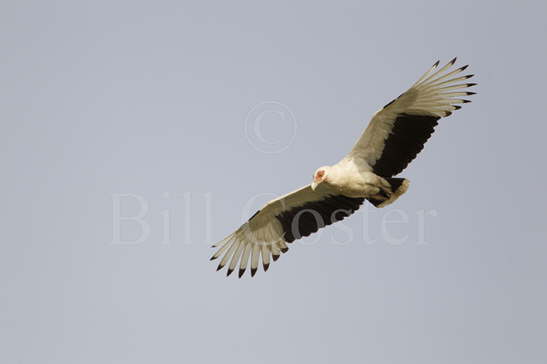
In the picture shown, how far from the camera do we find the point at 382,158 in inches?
462

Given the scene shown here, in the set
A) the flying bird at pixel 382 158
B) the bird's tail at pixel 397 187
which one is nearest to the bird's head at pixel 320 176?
the flying bird at pixel 382 158

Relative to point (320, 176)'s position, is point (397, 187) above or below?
below

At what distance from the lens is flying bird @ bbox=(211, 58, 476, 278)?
37.3 ft

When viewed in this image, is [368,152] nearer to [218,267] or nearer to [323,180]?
[323,180]

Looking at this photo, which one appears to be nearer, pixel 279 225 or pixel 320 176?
pixel 320 176

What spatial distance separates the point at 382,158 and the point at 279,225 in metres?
2.34

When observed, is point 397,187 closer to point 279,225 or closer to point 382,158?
point 382,158

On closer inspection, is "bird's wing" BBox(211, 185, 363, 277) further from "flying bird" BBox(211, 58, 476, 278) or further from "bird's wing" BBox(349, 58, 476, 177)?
"bird's wing" BBox(349, 58, 476, 177)

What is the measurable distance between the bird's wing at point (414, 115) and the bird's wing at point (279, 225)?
54.2 inches

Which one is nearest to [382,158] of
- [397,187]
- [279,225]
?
[397,187]

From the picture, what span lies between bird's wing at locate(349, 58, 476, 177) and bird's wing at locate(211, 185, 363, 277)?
138 centimetres

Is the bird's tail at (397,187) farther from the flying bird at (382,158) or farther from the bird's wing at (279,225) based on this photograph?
the bird's wing at (279,225)

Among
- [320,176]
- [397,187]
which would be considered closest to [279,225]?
[320,176]

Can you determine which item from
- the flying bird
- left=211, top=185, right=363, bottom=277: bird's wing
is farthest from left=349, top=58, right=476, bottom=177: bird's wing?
left=211, top=185, right=363, bottom=277: bird's wing
